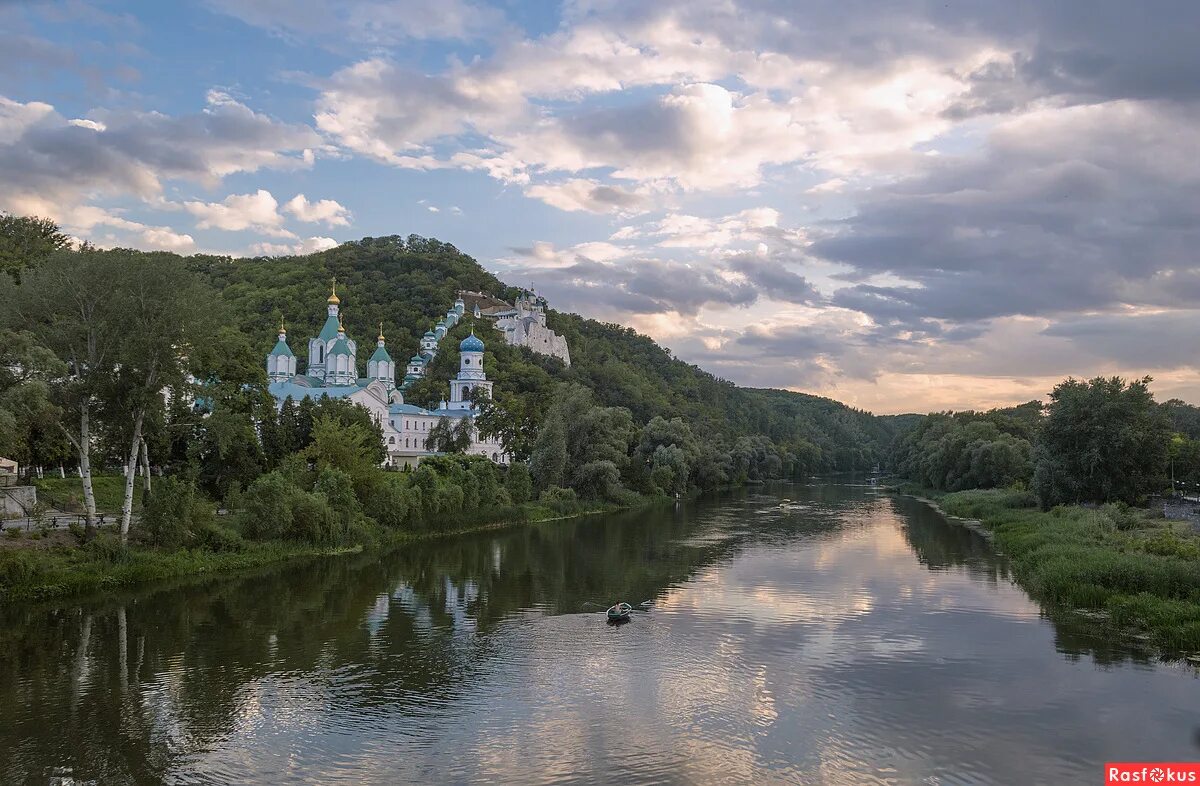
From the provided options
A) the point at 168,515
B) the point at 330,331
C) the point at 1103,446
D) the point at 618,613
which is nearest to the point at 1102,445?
the point at 1103,446

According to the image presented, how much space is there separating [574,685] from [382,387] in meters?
55.7

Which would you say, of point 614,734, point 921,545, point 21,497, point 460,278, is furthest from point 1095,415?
point 460,278

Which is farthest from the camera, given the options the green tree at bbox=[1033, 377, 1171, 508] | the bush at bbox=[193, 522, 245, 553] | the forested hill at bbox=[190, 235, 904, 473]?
the forested hill at bbox=[190, 235, 904, 473]

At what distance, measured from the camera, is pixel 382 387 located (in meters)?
70.0

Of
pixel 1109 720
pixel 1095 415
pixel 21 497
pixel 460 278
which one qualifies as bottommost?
pixel 1109 720

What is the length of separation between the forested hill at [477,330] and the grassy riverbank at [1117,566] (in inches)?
1584

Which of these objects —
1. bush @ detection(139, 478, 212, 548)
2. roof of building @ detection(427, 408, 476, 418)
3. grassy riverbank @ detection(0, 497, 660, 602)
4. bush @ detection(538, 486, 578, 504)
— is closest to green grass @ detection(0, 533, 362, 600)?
grassy riverbank @ detection(0, 497, 660, 602)

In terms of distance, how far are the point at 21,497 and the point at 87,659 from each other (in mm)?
13464

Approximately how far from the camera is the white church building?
6700cm

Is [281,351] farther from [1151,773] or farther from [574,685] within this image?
[1151,773]

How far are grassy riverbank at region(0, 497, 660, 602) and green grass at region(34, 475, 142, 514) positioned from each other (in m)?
5.34

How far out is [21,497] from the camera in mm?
29125

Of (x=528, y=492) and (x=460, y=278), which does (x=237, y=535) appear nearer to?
(x=528, y=492)

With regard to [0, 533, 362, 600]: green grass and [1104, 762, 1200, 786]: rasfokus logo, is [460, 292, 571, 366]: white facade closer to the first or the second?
[0, 533, 362, 600]: green grass
